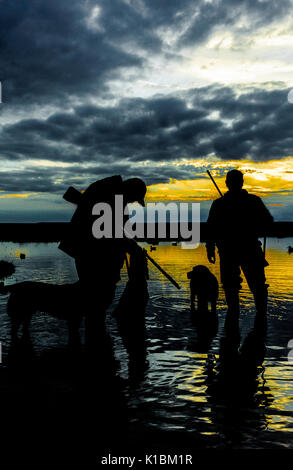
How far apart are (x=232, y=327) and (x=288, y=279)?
7298mm

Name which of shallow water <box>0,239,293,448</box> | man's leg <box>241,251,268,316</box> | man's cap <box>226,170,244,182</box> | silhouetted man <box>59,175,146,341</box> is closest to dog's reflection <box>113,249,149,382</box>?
shallow water <box>0,239,293,448</box>

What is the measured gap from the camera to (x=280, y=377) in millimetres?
5316

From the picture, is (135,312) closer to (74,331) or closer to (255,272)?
(74,331)

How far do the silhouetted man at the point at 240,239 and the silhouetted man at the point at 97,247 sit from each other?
288 cm

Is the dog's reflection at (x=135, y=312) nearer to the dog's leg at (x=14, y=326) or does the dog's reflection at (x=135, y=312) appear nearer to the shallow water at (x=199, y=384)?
the shallow water at (x=199, y=384)

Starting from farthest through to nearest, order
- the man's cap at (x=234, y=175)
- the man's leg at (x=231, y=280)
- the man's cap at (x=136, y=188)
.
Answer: the man's cap at (x=234, y=175)
the man's leg at (x=231, y=280)
the man's cap at (x=136, y=188)

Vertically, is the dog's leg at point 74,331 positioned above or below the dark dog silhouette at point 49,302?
below

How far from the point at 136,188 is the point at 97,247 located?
94 centimetres

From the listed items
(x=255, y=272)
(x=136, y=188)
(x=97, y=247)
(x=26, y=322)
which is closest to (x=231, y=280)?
(x=255, y=272)

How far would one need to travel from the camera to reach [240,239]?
8359mm

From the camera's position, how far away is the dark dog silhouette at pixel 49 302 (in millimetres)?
6230

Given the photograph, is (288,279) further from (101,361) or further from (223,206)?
(101,361)

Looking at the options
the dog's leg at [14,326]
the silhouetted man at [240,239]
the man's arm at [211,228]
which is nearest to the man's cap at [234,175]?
the silhouetted man at [240,239]
